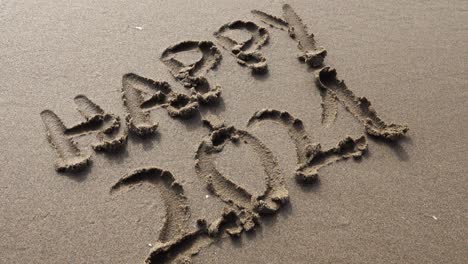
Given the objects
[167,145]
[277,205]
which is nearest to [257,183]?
[277,205]

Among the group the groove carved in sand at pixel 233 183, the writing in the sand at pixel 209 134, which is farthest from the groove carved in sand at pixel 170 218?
the groove carved in sand at pixel 233 183

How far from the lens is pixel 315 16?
265 centimetres

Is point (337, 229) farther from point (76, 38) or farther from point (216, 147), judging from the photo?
point (76, 38)

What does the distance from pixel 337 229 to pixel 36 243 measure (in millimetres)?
1133

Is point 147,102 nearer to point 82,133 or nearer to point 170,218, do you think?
point 82,133

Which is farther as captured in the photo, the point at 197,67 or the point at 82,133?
the point at 197,67

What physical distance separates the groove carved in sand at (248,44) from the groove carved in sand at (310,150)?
0.37 m

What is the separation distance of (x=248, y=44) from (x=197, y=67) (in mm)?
348

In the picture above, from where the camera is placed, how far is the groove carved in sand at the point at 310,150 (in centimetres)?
188

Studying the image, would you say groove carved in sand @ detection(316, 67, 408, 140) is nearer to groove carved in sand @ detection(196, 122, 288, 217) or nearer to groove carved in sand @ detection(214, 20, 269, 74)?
groove carved in sand @ detection(214, 20, 269, 74)

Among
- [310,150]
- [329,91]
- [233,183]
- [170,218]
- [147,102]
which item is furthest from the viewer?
[329,91]

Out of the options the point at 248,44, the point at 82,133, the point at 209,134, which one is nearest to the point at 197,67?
the point at 248,44

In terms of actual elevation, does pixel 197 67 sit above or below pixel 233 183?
above

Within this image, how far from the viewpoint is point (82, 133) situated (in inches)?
77.2
